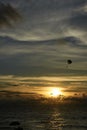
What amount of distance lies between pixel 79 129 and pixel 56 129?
1155cm

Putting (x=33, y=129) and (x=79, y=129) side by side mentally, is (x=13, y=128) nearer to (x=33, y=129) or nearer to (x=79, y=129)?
(x=33, y=129)

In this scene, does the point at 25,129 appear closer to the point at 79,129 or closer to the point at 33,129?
the point at 33,129

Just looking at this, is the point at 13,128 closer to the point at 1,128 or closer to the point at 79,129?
the point at 1,128

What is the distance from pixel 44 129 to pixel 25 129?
32.7 feet

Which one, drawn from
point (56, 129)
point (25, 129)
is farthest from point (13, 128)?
point (56, 129)

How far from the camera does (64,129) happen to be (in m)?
195

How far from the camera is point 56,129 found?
19675 cm

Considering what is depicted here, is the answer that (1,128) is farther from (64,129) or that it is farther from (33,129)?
(64,129)

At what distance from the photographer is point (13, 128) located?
634 feet

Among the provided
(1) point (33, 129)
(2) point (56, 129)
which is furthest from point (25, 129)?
(2) point (56, 129)

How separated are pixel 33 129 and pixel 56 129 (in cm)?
1339

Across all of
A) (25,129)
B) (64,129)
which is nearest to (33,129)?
(25,129)

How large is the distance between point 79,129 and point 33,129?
22.9 metres

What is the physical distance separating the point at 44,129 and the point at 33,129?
716cm
